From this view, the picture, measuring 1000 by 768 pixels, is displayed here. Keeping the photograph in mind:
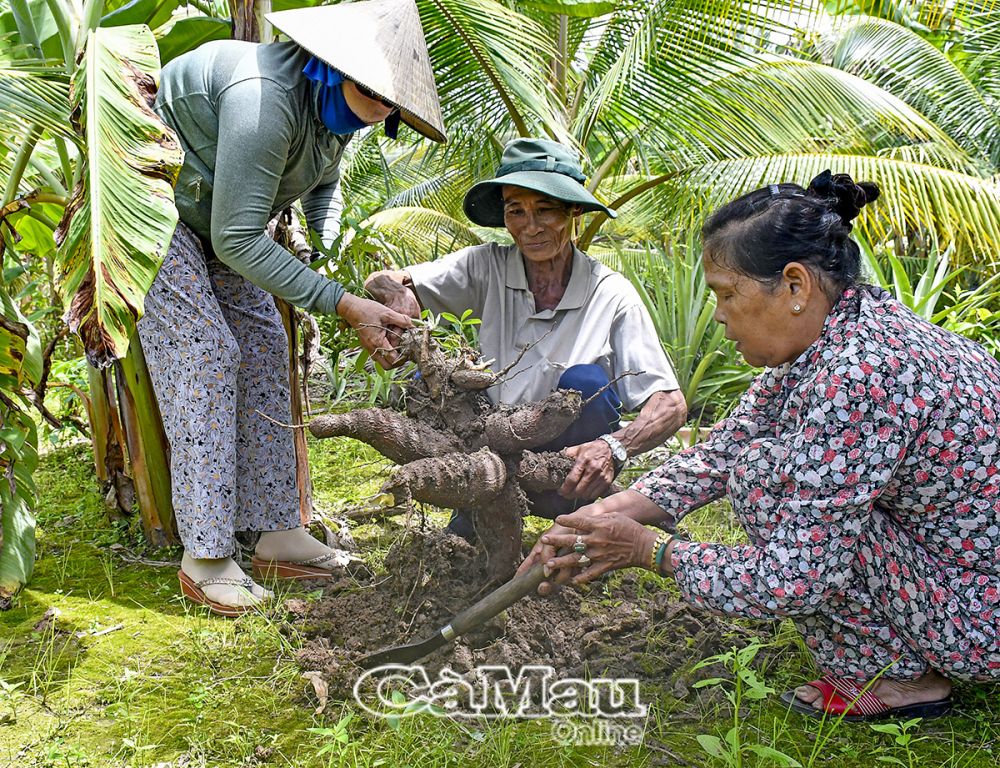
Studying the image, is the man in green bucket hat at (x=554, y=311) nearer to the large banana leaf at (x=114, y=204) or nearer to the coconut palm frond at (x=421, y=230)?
the large banana leaf at (x=114, y=204)

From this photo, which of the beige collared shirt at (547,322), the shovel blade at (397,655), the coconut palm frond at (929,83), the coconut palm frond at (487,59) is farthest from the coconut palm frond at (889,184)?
the coconut palm frond at (929,83)

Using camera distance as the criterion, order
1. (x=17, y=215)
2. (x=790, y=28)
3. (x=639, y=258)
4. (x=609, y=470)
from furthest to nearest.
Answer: (x=639, y=258)
(x=790, y=28)
(x=17, y=215)
(x=609, y=470)

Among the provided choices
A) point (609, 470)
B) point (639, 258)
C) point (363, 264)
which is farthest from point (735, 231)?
point (639, 258)

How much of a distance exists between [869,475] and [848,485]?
5 cm

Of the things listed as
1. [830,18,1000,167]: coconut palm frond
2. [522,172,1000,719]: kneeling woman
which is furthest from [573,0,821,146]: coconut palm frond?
[830,18,1000,167]: coconut palm frond

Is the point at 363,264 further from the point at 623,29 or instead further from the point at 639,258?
the point at 639,258

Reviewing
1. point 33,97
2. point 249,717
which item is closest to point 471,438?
point 249,717

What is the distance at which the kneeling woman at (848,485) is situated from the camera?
71.1 inches

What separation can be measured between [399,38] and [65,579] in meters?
A: 2.12

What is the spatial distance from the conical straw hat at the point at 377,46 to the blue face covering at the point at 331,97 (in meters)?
0.07

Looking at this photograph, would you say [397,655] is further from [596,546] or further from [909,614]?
[909,614]

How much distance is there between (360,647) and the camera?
2439 mm

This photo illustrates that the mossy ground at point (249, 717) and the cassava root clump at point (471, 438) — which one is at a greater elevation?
the cassava root clump at point (471, 438)

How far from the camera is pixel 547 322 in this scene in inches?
114
